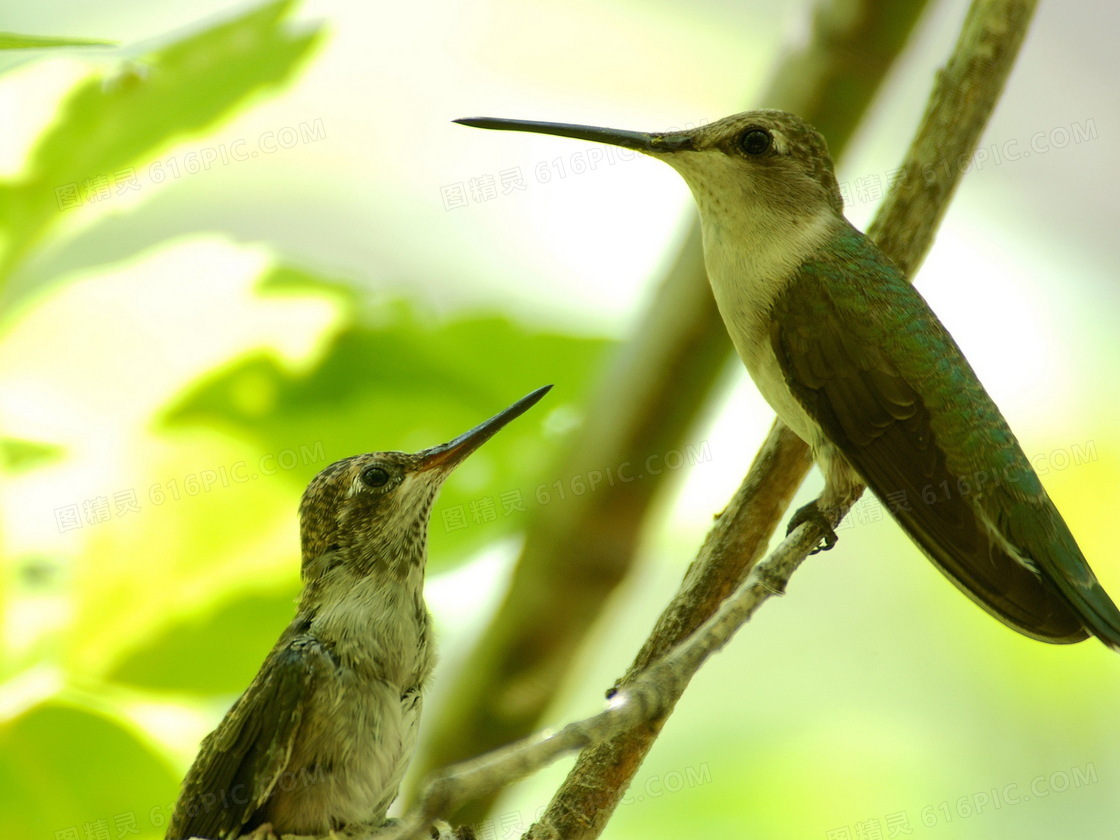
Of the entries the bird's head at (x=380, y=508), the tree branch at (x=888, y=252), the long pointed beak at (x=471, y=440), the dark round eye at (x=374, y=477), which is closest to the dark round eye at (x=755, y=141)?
the tree branch at (x=888, y=252)

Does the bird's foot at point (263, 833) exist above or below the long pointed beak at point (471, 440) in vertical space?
below

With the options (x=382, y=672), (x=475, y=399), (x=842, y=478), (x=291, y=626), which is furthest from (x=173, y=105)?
(x=842, y=478)

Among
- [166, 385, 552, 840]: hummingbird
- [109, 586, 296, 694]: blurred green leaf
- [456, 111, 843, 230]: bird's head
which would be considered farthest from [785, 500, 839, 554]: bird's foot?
[109, 586, 296, 694]: blurred green leaf

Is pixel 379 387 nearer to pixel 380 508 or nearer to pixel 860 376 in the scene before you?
pixel 380 508

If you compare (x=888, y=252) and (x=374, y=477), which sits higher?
(x=888, y=252)

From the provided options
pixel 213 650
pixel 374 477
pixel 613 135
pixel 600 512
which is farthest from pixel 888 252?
pixel 213 650

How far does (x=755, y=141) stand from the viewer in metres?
1.48

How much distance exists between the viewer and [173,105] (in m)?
1.83

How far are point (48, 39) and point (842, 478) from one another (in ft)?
4.28

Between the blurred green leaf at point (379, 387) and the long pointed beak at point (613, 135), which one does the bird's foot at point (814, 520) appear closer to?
the long pointed beak at point (613, 135)

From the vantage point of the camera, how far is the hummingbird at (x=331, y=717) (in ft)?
4.20

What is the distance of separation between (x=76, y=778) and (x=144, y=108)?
1.17 m

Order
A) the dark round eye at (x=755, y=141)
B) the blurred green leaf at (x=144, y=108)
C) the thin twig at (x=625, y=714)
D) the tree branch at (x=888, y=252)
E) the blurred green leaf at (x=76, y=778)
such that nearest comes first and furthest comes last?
the thin twig at (x=625, y=714), the tree branch at (x=888, y=252), the dark round eye at (x=755, y=141), the blurred green leaf at (x=76, y=778), the blurred green leaf at (x=144, y=108)

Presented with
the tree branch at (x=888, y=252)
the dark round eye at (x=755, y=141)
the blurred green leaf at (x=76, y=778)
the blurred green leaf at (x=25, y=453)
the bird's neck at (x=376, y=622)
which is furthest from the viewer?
the blurred green leaf at (x=25, y=453)
